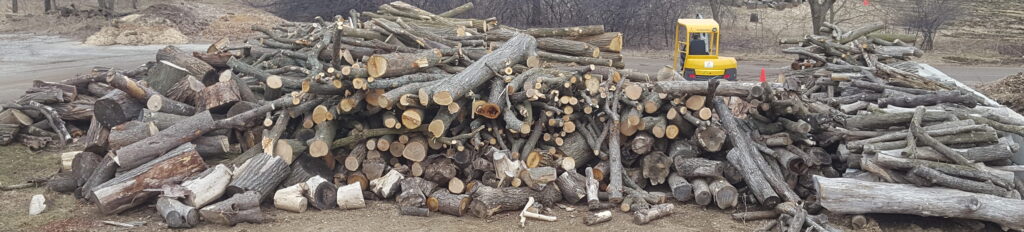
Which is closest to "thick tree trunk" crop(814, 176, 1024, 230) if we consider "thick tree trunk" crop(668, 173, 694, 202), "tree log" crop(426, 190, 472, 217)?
"thick tree trunk" crop(668, 173, 694, 202)

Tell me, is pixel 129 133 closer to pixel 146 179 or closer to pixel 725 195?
pixel 146 179

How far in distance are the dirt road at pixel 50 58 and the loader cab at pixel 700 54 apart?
13.0 meters

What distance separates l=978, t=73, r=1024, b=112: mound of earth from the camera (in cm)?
1248

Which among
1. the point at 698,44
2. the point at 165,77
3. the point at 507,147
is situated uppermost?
the point at 698,44

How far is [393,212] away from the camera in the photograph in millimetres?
8453

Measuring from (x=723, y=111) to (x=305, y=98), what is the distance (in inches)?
198

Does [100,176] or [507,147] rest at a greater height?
[507,147]

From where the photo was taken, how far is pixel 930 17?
2677 centimetres

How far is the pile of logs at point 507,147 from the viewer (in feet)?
26.7

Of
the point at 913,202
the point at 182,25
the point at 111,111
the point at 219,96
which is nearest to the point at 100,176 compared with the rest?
the point at 111,111

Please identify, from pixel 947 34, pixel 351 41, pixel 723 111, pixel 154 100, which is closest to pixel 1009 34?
pixel 947 34

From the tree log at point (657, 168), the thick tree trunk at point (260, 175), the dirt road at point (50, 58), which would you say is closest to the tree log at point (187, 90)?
the thick tree trunk at point (260, 175)

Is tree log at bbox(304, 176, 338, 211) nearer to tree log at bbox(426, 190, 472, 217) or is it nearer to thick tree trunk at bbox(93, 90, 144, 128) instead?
tree log at bbox(426, 190, 472, 217)

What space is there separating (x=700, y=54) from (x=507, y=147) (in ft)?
22.4
